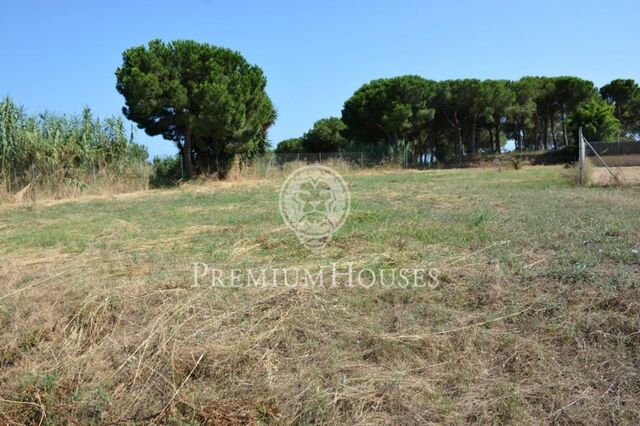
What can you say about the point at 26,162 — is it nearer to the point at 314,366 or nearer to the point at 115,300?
the point at 115,300

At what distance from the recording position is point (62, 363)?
10.8 feet

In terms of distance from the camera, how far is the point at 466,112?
110 ft

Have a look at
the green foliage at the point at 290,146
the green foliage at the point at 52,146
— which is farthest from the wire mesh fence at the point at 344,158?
the green foliage at the point at 290,146

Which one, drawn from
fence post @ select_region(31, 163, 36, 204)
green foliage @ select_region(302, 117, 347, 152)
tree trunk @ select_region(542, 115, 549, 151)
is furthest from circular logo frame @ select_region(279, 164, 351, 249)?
tree trunk @ select_region(542, 115, 549, 151)

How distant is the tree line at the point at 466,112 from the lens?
2922 centimetres

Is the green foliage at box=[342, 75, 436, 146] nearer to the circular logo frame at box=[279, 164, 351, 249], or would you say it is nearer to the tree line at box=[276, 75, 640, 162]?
the tree line at box=[276, 75, 640, 162]

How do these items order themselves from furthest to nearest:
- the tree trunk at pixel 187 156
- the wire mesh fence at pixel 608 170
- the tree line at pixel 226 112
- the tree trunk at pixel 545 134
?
the tree trunk at pixel 545 134
the tree trunk at pixel 187 156
the tree line at pixel 226 112
the wire mesh fence at pixel 608 170

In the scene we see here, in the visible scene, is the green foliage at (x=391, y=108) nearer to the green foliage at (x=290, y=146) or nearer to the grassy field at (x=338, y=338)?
the green foliage at (x=290, y=146)

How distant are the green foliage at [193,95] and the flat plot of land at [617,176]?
458 inches

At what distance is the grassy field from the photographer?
287 centimetres

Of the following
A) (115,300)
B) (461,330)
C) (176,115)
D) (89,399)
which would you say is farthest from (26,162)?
(461,330)

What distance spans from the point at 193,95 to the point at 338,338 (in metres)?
16.1

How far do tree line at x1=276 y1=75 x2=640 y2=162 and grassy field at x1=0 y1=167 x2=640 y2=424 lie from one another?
78.9ft

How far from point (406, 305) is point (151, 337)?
1.86m
